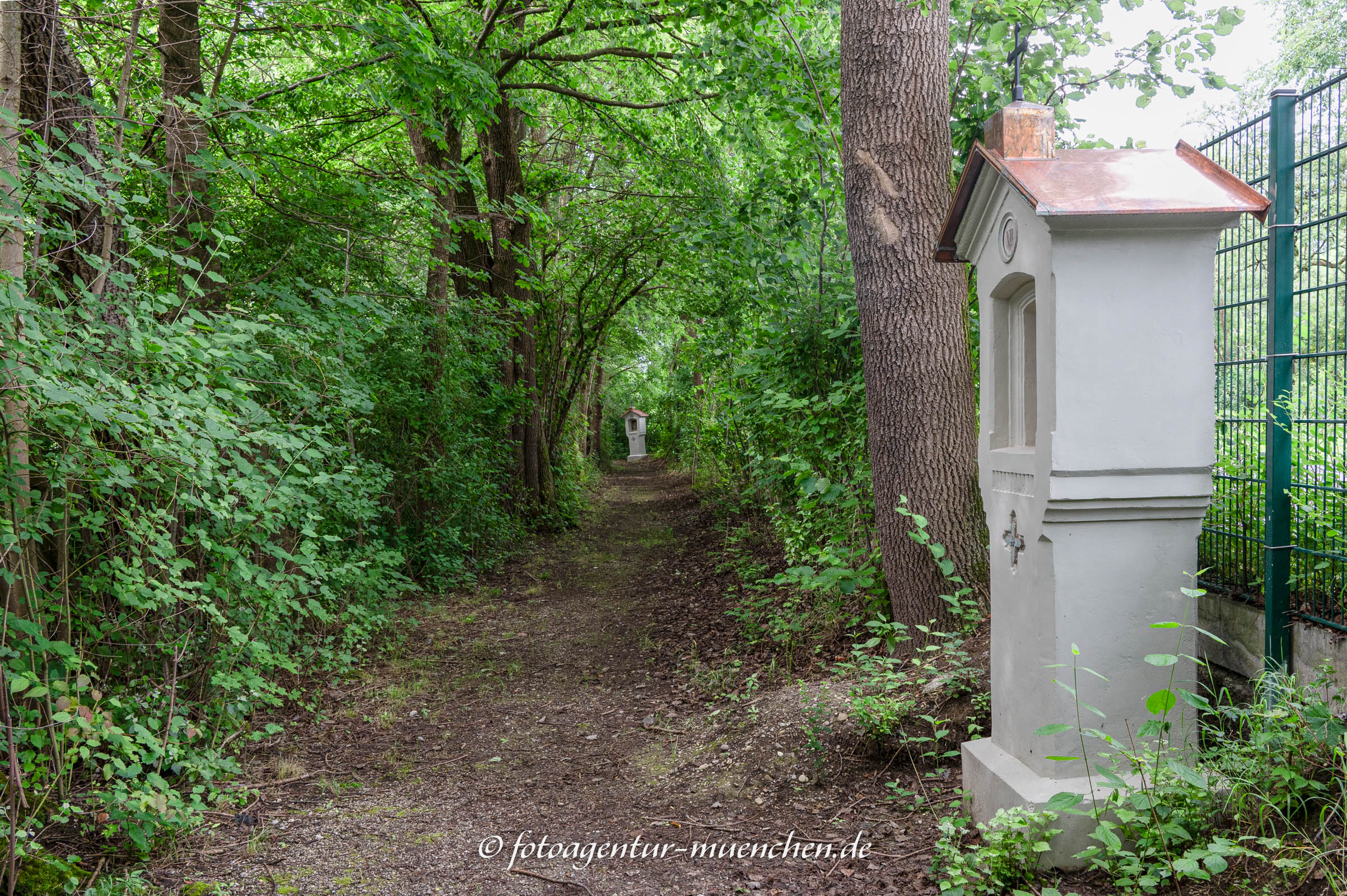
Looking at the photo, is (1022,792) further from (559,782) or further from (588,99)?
(588,99)

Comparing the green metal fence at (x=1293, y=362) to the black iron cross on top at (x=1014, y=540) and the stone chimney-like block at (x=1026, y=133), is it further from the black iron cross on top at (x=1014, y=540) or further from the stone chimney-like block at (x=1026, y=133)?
the black iron cross on top at (x=1014, y=540)

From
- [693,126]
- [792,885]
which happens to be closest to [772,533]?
[693,126]

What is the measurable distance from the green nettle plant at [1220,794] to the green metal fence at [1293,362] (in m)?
0.38

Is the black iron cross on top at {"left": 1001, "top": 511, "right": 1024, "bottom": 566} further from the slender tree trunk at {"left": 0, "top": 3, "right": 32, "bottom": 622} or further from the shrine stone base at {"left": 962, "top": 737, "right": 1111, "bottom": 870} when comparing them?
the slender tree trunk at {"left": 0, "top": 3, "right": 32, "bottom": 622}

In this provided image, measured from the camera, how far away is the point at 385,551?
6.29 meters

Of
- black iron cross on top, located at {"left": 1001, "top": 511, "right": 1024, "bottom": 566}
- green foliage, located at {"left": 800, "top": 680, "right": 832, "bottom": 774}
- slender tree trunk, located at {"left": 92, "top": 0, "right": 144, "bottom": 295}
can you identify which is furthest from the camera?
green foliage, located at {"left": 800, "top": 680, "right": 832, "bottom": 774}

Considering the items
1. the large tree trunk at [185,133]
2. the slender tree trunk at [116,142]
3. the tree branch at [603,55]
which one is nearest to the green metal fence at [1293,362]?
the slender tree trunk at [116,142]

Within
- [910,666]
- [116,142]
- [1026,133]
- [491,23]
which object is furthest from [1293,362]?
[491,23]

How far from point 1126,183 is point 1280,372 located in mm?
894

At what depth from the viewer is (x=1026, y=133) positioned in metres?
3.11

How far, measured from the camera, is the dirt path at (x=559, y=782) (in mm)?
3248

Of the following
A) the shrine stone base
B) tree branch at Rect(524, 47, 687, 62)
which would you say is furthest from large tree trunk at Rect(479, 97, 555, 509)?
the shrine stone base

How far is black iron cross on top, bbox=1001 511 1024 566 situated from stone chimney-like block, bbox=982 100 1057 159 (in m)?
1.43

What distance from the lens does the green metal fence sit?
2.67m
